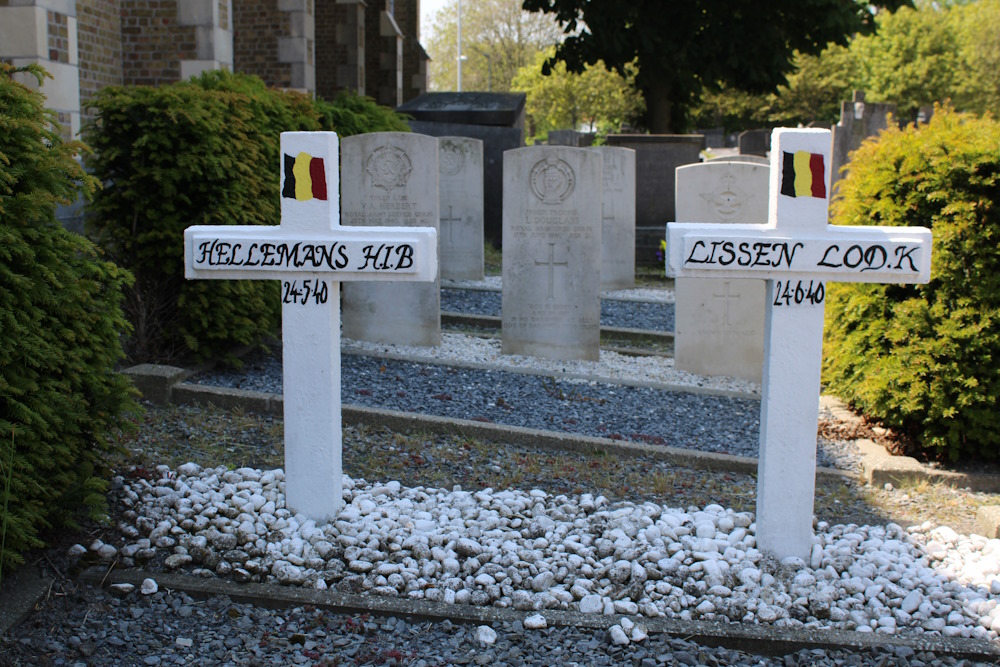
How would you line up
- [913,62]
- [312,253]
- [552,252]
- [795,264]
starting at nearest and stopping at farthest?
[795,264] → [312,253] → [552,252] → [913,62]

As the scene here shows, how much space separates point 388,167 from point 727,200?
2877 millimetres

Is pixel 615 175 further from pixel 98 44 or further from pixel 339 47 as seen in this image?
pixel 339 47

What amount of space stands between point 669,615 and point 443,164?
29.4 feet

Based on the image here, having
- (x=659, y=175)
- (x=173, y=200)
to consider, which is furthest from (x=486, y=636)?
(x=659, y=175)

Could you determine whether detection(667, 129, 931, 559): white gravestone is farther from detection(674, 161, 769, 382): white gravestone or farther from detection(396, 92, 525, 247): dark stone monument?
detection(396, 92, 525, 247): dark stone monument

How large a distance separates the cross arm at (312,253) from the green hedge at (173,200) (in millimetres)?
2571

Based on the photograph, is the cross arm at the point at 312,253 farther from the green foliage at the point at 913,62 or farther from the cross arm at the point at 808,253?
the green foliage at the point at 913,62

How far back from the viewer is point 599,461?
525 cm

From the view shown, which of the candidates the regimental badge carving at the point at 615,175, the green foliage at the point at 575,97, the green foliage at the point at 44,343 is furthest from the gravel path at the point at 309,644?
the green foliage at the point at 575,97

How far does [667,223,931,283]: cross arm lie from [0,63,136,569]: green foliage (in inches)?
93.4

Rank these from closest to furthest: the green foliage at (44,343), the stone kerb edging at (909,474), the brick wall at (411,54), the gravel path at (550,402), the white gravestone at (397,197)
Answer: the green foliage at (44,343)
the stone kerb edging at (909,474)
the gravel path at (550,402)
the white gravestone at (397,197)
the brick wall at (411,54)

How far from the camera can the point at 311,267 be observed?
3.93 metres

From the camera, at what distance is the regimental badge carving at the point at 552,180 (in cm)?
782

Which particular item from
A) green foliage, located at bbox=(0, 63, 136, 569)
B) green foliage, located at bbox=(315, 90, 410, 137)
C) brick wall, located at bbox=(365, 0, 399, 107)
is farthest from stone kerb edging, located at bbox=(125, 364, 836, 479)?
brick wall, located at bbox=(365, 0, 399, 107)
